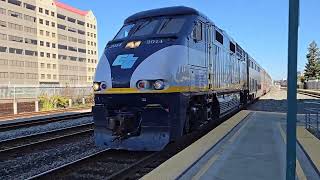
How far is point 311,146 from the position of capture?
324 inches

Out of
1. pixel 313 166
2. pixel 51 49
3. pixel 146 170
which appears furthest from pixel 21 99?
pixel 51 49

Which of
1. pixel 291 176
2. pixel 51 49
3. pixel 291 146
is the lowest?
pixel 291 176

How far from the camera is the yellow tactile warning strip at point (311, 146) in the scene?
6852 millimetres

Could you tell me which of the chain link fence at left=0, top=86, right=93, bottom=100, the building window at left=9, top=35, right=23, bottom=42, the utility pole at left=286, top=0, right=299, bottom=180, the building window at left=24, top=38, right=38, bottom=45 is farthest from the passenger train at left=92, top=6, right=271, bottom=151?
the building window at left=24, top=38, right=38, bottom=45

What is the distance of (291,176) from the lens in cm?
359

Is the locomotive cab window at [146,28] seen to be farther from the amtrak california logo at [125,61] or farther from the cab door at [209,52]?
the cab door at [209,52]

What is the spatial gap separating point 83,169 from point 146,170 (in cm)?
133

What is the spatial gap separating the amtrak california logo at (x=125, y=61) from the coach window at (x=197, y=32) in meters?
1.98

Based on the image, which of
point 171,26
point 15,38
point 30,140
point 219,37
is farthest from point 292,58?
point 15,38

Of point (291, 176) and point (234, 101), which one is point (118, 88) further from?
point (234, 101)

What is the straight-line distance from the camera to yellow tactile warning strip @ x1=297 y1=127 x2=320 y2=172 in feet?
22.5

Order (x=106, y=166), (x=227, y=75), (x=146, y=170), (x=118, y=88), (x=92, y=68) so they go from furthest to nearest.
A: (x=92, y=68)
(x=227, y=75)
(x=118, y=88)
(x=106, y=166)
(x=146, y=170)

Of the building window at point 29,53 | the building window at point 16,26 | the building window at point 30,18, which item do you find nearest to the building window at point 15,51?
the building window at point 29,53

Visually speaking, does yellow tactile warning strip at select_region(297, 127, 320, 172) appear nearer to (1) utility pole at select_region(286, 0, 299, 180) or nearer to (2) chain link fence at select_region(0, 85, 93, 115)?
(1) utility pole at select_region(286, 0, 299, 180)
